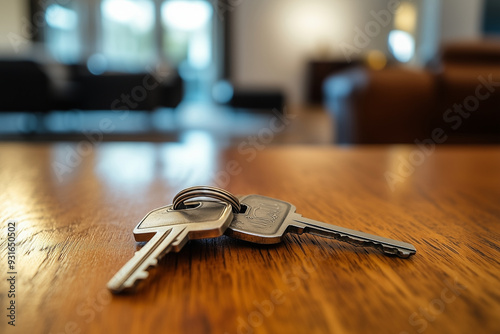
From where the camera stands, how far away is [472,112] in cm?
172

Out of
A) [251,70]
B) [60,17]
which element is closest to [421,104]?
[251,70]

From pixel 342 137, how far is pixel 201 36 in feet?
21.6

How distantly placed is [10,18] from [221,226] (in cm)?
733

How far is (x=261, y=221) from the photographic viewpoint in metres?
0.29

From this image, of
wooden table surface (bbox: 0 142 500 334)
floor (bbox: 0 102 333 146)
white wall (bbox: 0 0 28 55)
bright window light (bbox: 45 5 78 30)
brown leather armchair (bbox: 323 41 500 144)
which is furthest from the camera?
bright window light (bbox: 45 5 78 30)

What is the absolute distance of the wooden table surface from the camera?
181 mm

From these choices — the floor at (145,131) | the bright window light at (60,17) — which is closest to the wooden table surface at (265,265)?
the floor at (145,131)

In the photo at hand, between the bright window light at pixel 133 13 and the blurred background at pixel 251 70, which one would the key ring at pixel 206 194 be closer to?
the blurred background at pixel 251 70

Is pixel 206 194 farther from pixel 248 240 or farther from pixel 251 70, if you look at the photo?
pixel 251 70

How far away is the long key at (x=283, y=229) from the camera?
26cm

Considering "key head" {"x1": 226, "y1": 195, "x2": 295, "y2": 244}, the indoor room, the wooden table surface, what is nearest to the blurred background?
the indoor room

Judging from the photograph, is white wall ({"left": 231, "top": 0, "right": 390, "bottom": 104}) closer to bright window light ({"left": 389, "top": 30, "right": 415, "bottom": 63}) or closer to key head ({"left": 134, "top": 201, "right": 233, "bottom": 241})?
bright window light ({"left": 389, "top": 30, "right": 415, "bottom": 63})

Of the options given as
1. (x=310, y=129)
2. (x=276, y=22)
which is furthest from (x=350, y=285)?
(x=276, y=22)

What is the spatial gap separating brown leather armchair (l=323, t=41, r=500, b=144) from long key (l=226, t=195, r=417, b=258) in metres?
1.45
